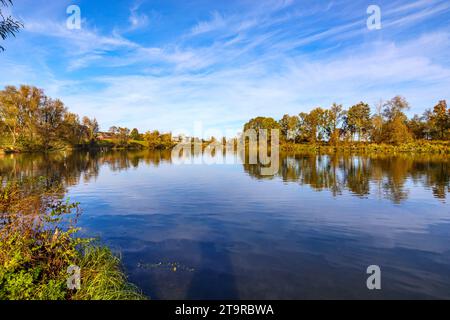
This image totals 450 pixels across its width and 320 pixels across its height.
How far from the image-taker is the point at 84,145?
380 feet

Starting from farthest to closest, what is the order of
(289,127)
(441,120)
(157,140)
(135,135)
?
(135,135), (157,140), (289,127), (441,120)

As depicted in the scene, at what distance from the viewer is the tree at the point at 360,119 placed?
108 meters

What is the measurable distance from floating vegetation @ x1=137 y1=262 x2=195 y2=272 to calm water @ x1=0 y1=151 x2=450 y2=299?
3cm

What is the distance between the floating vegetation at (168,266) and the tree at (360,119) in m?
113

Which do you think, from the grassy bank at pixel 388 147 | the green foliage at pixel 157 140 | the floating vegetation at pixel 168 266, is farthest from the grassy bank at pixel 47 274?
the green foliage at pixel 157 140

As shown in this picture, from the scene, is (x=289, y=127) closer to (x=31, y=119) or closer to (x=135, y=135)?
(x=135, y=135)

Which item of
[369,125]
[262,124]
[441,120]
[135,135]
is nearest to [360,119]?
[369,125]

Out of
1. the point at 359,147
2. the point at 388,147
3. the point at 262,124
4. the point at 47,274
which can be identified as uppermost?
the point at 262,124

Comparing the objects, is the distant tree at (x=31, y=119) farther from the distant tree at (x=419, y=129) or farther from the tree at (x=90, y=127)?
the distant tree at (x=419, y=129)

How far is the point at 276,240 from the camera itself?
1123 cm

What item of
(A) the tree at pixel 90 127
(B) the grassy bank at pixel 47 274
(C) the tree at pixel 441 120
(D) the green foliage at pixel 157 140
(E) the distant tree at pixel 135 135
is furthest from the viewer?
(E) the distant tree at pixel 135 135

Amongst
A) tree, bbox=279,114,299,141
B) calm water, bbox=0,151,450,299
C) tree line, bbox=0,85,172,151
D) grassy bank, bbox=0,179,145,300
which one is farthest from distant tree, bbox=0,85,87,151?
tree, bbox=279,114,299,141

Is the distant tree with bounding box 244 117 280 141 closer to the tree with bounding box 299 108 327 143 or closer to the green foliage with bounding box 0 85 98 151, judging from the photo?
the tree with bounding box 299 108 327 143

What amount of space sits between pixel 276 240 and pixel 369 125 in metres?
112
